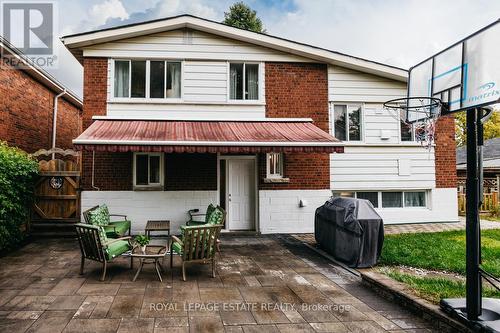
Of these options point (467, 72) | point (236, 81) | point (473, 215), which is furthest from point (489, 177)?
point (467, 72)

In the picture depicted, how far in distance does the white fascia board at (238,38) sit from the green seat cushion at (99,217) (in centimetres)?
594

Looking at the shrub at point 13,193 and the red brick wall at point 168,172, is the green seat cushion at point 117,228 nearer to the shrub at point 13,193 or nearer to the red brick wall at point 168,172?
the red brick wall at point 168,172

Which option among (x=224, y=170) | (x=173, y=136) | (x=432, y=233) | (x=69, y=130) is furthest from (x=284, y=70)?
(x=69, y=130)

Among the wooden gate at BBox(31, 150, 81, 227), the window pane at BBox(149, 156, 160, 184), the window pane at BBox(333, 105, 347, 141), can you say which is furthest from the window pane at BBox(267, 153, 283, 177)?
the wooden gate at BBox(31, 150, 81, 227)

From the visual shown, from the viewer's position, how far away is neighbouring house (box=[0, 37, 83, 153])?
43.8ft

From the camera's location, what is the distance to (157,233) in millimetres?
12055

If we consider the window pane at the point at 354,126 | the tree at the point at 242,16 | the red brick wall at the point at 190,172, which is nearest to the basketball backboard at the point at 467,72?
the window pane at the point at 354,126

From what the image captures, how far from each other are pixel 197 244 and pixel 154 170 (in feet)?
18.9

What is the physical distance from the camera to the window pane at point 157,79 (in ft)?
40.8

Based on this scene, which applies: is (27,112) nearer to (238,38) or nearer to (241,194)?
(238,38)

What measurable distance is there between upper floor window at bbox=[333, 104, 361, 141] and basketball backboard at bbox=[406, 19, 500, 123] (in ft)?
24.5

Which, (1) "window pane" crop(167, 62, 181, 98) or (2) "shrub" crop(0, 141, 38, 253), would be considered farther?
(1) "window pane" crop(167, 62, 181, 98)

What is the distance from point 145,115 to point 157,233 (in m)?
4.21

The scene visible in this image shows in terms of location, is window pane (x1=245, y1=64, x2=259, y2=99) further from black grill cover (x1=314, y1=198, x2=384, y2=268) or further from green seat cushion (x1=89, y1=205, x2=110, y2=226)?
green seat cushion (x1=89, y1=205, x2=110, y2=226)
